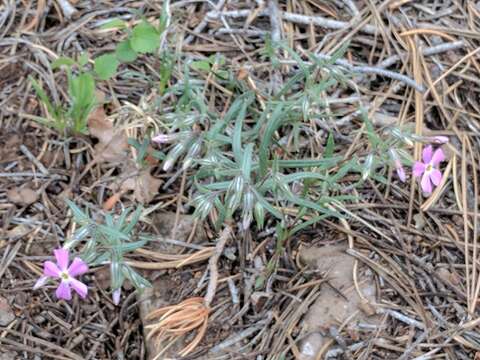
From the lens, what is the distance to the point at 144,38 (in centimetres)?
263

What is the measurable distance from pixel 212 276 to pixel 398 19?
136cm

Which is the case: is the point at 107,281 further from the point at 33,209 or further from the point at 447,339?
the point at 447,339

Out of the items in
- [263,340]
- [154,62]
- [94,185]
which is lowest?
[263,340]

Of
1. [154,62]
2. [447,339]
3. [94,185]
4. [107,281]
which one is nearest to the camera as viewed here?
[447,339]

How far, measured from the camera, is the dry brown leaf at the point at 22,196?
2.53m

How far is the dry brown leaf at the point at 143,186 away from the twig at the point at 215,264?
0.32m

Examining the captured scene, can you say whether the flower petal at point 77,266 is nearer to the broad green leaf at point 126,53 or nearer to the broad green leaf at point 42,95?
the broad green leaf at point 42,95

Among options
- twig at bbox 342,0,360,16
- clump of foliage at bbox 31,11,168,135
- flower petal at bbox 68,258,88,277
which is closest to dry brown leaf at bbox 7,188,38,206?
clump of foliage at bbox 31,11,168,135

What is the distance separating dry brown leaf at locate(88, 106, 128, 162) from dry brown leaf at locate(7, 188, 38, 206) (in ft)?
0.90

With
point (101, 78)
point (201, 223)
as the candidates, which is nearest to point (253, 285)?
point (201, 223)

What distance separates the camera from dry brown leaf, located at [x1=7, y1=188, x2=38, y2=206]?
8.29 ft

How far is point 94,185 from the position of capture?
2.56 metres

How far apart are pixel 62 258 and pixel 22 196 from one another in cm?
57

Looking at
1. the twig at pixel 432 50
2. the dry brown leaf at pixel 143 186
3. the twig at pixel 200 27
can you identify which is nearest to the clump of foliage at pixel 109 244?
the dry brown leaf at pixel 143 186
